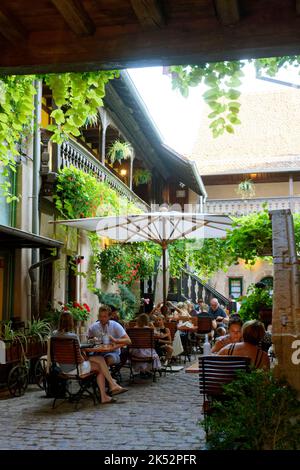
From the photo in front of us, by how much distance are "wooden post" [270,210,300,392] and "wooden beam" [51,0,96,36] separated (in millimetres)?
2367

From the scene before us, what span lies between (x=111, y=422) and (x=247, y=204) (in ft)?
68.5

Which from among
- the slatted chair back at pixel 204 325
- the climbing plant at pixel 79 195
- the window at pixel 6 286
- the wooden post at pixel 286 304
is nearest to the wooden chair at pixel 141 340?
the window at pixel 6 286

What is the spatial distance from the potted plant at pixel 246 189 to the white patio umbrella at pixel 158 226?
13.6 m

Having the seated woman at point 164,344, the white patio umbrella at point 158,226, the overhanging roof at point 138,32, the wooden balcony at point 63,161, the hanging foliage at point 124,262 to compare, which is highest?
the wooden balcony at point 63,161

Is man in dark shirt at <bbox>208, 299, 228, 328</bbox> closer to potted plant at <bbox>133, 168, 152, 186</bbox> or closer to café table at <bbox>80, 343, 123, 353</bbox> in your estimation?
café table at <bbox>80, 343, 123, 353</bbox>

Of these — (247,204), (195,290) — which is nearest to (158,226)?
(195,290)

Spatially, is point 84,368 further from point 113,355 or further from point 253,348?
point 253,348

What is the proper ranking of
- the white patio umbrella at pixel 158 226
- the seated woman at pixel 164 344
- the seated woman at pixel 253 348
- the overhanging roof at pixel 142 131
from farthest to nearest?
the overhanging roof at pixel 142 131 → the white patio umbrella at pixel 158 226 → the seated woman at pixel 164 344 → the seated woman at pixel 253 348

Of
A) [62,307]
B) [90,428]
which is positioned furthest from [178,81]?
[62,307]

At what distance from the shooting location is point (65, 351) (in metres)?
7.69

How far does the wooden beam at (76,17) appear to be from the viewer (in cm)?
336

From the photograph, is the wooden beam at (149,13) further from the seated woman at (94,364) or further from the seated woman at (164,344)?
the seated woman at (164,344)

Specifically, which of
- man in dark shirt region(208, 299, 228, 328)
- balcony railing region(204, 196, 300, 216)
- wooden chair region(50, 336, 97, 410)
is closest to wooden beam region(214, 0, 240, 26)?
wooden chair region(50, 336, 97, 410)

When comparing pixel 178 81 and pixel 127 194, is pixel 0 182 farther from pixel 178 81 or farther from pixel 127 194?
pixel 127 194
